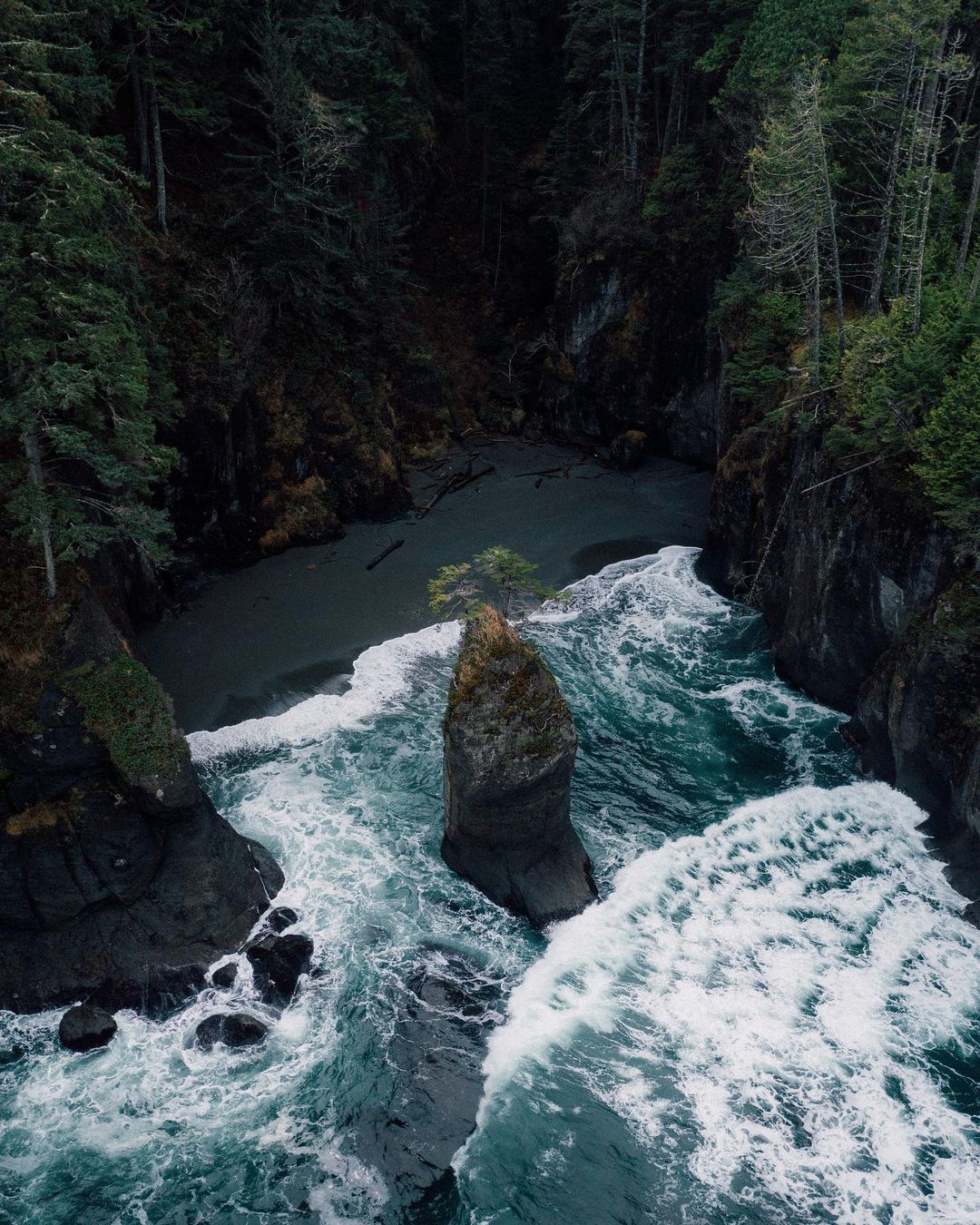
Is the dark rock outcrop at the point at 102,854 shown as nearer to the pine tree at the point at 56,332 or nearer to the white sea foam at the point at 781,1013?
the pine tree at the point at 56,332

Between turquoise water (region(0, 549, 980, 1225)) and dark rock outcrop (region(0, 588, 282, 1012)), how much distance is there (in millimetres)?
844

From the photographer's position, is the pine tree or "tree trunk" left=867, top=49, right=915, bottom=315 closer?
the pine tree

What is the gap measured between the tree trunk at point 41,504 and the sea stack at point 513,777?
8.14m

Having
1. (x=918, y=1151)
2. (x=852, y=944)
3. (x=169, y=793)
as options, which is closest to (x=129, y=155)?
(x=169, y=793)

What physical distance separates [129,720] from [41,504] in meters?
4.30

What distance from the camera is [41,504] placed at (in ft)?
43.9

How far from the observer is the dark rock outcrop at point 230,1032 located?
1278cm

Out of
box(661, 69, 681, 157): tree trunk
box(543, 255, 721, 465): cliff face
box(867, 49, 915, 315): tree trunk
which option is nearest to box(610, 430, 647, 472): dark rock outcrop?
box(543, 255, 721, 465): cliff face

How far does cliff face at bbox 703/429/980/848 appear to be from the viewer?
1587cm

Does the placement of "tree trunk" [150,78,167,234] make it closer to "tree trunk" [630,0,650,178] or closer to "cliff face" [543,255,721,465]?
"cliff face" [543,255,721,465]

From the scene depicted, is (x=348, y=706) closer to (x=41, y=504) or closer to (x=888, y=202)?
(x=41, y=504)

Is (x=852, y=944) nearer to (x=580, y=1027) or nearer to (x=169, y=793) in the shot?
(x=580, y=1027)

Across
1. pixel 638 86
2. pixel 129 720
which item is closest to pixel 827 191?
pixel 638 86

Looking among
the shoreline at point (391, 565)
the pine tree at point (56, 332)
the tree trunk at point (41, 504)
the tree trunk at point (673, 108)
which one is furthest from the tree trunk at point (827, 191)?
the tree trunk at point (41, 504)
